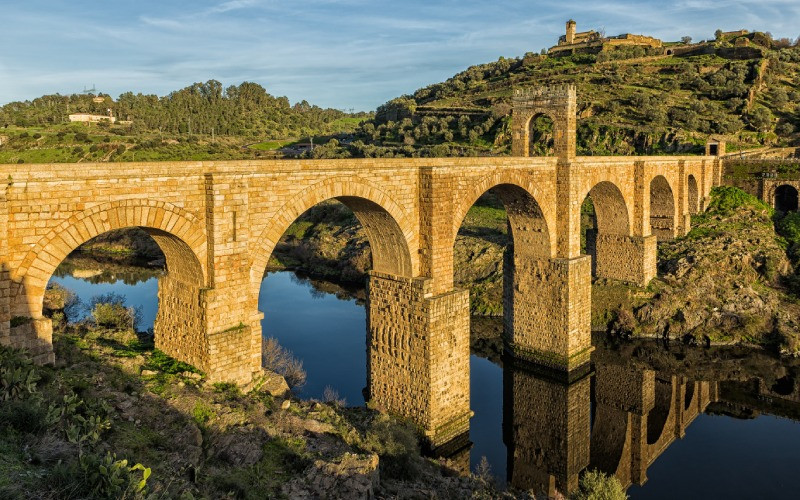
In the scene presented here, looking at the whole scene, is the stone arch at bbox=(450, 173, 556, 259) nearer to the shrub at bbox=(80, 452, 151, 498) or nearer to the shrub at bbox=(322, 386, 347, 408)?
the shrub at bbox=(322, 386, 347, 408)

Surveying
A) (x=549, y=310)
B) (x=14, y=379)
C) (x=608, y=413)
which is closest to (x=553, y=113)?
(x=549, y=310)

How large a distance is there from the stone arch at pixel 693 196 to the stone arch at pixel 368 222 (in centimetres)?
2515

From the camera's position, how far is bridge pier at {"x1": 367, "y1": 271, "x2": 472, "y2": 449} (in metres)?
15.6

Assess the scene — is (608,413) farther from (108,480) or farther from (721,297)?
(108,480)

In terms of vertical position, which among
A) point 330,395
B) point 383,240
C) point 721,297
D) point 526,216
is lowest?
point 330,395

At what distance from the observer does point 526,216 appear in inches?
845

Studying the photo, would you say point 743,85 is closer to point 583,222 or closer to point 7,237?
point 583,222

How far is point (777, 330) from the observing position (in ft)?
81.4

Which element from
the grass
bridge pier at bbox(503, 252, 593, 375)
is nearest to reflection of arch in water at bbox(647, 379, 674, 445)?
bridge pier at bbox(503, 252, 593, 375)

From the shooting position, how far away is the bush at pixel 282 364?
18.8 m

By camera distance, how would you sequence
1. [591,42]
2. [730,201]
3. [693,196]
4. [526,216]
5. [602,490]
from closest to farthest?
[602,490]
[526,216]
[693,196]
[730,201]
[591,42]

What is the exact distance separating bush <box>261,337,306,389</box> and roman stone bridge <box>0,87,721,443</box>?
292 centimetres

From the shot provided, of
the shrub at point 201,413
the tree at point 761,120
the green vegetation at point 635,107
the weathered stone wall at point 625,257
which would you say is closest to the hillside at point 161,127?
the green vegetation at point 635,107

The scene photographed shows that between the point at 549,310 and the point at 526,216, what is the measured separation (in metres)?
3.48
